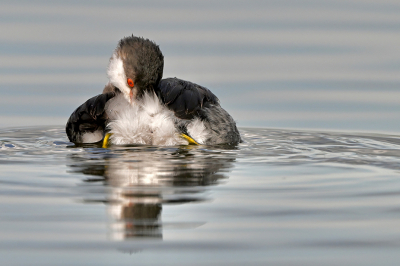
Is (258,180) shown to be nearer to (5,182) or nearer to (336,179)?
(336,179)

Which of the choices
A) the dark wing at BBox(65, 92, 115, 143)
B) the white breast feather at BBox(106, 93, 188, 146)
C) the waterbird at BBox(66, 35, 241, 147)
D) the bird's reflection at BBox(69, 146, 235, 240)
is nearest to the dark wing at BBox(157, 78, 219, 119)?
the waterbird at BBox(66, 35, 241, 147)

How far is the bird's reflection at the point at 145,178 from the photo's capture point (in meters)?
4.18

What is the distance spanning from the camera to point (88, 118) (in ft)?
22.5

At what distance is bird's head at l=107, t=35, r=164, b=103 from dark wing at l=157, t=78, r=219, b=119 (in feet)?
0.51

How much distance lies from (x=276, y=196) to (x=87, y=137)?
296 centimetres

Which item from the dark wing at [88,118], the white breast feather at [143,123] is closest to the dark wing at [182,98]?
the white breast feather at [143,123]

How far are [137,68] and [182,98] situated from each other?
0.58 m

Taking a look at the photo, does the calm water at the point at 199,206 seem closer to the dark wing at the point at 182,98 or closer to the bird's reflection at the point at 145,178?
the bird's reflection at the point at 145,178

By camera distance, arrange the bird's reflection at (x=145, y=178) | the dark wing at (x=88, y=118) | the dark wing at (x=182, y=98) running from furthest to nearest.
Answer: the dark wing at (x=88, y=118), the dark wing at (x=182, y=98), the bird's reflection at (x=145, y=178)

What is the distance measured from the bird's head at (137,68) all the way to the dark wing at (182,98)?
16 cm

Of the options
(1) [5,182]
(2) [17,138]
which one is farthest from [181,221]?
(2) [17,138]

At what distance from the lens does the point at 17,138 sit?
777 centimetres

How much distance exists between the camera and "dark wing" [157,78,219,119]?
6.55m

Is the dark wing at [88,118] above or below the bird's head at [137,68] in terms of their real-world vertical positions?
below
